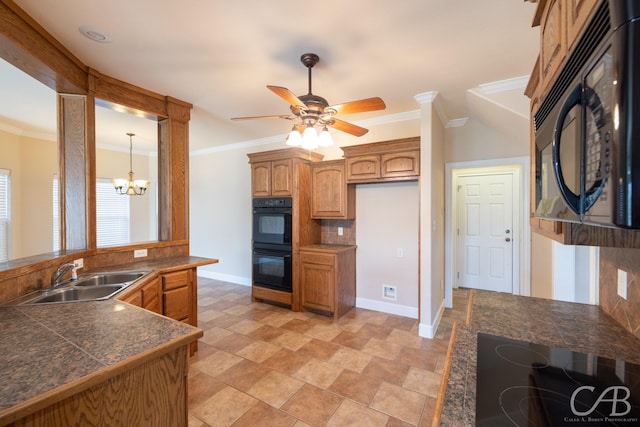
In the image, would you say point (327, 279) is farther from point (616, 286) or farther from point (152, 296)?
point (616, 286)

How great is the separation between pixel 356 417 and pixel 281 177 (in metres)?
2.83

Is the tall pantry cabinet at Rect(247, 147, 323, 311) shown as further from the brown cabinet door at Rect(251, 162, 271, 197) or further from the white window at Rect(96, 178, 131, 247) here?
the white window at Rect(96, 178, 131, 247)

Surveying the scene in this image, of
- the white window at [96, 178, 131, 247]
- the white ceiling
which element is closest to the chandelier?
the white window at [96, 178, 131, 247]

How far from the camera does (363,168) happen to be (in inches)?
142

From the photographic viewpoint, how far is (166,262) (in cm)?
276

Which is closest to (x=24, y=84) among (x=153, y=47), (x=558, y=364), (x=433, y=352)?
(x=153, y=47)

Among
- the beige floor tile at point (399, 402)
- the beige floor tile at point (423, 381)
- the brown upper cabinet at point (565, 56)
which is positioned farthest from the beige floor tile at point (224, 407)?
the brown upper cabinet at point (565, 56)

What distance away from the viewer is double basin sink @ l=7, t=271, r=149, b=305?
5.59ft

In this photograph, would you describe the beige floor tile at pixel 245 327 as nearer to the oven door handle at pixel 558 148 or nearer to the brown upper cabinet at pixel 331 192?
the brown upper cabinet at pixel 331 192

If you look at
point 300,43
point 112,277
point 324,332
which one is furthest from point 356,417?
point 300,43

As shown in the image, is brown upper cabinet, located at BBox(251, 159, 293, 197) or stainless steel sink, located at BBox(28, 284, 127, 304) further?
brown upper cabinet, located at BBox(251, 159, 293, 197)

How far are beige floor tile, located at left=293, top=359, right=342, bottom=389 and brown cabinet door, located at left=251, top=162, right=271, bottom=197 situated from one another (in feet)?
7.49

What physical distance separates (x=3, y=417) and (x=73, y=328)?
0.58m

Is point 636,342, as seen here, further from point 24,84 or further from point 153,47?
point 24,84
